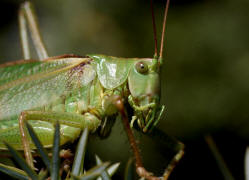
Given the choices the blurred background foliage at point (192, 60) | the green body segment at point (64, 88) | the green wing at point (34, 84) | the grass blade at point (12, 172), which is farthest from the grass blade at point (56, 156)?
the blurred background foliage at point (192, 60)

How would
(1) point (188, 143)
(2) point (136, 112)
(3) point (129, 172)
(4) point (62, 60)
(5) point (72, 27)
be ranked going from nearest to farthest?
(3) point (129, 172), (2) point (136, 112), (4) point (62, 60), (1) point (188, 143), (5) point (72, 27)

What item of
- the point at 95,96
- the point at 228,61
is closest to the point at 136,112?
the point at 95,96

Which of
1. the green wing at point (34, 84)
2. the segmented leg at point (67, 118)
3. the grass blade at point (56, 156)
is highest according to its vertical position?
the grass blade at point (56, 156)

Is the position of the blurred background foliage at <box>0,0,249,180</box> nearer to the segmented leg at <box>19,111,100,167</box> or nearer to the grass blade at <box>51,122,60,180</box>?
the segmented leg at <box>19,111,100,167</box>

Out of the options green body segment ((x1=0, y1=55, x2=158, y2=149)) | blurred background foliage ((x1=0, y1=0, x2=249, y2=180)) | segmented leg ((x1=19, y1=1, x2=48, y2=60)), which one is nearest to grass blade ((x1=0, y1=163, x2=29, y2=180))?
green body segment ((x1=0, y1=55, x2=158, y2=149))

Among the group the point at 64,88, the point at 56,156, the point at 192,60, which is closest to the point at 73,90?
the point at 64,88

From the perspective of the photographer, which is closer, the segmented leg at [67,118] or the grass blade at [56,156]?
the grass blade at [56,156]

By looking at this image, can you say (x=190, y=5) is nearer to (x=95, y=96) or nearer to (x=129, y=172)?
(x=95, y=96)

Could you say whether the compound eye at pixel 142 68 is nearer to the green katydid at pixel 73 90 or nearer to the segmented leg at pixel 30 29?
the green katydid at pixel 73 90

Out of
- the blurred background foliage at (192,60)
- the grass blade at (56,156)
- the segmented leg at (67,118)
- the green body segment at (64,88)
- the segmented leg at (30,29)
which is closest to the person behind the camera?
the grass blade at (56,156)
